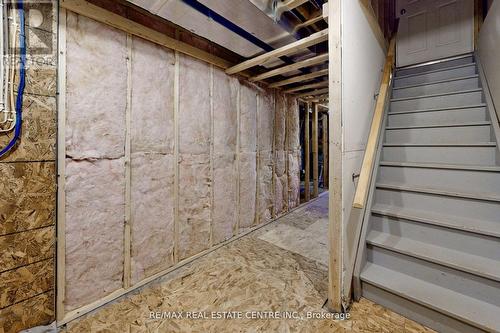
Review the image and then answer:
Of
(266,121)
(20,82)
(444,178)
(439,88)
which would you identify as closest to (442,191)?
(444,178)

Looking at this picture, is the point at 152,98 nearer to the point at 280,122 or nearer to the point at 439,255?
the point at 280,122

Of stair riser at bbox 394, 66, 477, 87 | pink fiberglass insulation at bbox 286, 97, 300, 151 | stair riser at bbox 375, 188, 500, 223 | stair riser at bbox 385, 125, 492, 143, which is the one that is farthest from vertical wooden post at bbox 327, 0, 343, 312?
pink fiberglass insulation at bbox 286, 97, 300, 151

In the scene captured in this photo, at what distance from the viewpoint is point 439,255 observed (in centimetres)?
158

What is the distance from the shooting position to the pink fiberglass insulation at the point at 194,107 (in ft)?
7.78

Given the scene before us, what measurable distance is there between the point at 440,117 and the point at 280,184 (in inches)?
97.6

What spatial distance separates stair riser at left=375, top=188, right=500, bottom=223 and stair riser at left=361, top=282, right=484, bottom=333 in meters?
0.77

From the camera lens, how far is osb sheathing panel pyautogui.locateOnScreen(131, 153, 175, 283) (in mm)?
2029

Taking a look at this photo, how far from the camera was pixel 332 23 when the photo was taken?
5.36 ft

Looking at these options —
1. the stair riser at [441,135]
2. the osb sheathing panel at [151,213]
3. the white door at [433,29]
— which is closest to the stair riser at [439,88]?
the stair riser at [441,135]

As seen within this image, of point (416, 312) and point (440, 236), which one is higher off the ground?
point (440, 236)

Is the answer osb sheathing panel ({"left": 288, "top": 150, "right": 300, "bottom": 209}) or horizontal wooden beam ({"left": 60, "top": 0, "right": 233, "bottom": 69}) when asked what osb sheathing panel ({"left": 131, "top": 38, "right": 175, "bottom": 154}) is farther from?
osb sheathing panel ({"left": 288, "top": 150, "right": 300, "bottom": 209})

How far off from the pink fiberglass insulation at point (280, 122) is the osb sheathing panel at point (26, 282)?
10.7 feet

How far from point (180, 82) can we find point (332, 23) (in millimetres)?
1563

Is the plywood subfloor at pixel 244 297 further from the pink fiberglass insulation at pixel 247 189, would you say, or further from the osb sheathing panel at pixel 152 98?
the osb sheathing panel at pixel 152 98
